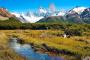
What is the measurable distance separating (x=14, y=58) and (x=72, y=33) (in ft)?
318

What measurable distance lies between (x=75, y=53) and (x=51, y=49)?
11218 millimetres

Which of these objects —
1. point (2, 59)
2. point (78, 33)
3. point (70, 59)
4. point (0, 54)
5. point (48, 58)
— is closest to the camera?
point (2, 59)

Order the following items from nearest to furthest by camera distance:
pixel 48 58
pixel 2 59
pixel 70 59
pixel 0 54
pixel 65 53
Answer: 1. pixel 2 59
2. pixel 0 54
3. pixel 70 59
4. pixel 48 58
5. pixel 65 53

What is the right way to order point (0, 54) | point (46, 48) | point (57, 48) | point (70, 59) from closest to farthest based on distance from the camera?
point (0, 54) → point (70, 59) → point (57, 48) → point (46, 48)

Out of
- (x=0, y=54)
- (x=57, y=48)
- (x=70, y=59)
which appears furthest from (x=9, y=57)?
(x=57, y=48)

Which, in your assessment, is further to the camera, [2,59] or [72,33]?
[72,33]

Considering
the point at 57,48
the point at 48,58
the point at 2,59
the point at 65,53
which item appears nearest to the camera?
the point at 2,59

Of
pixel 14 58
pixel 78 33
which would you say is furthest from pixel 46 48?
pixel 78 33

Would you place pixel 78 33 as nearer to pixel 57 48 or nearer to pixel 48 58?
pixel 57 48

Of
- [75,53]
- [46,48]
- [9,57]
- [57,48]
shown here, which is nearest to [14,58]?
[9,57]

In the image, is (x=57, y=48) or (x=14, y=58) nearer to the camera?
(x=14, y=58)

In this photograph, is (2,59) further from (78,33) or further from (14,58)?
(78,33)

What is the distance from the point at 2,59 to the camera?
113 feet

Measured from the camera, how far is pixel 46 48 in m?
67.1
